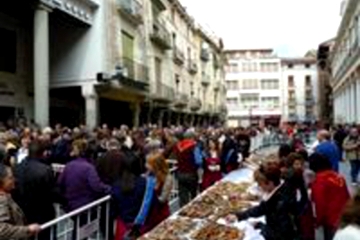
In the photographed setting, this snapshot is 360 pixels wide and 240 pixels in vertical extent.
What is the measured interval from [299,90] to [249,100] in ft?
27.3

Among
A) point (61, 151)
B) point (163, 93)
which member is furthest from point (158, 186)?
point (163, 93)

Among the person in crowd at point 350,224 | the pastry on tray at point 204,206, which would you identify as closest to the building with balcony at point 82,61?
the pastry on tray at point 204,206

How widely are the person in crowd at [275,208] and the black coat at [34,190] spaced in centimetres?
250

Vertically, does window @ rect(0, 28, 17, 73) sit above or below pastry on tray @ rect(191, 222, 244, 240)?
above

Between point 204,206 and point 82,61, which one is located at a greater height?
point 82,61

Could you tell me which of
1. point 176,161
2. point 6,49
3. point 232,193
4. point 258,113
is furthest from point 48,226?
point 258,113

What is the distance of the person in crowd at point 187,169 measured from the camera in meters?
14.6

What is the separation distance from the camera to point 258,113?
11525 centimetres

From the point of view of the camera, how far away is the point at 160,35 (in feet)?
146

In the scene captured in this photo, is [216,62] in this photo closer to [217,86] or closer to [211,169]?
[217,86]

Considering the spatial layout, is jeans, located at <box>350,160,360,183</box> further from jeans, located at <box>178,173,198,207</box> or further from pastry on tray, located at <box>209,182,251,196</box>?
pastry on tray, located at <box>209,182,251,196</box>

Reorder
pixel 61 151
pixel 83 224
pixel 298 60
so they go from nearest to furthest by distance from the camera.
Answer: pixel 83 224, pixel 61 151, pixel 298 60

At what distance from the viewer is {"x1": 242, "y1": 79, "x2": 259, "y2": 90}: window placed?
380ft

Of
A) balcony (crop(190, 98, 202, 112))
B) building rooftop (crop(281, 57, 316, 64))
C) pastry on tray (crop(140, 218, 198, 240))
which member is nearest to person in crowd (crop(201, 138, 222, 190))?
pastry on tray (crop(140, 218, 198, 240))
